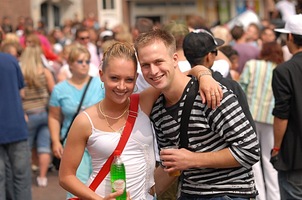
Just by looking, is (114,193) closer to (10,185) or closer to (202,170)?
(202,170)

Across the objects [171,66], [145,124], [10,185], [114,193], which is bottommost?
[10,185]

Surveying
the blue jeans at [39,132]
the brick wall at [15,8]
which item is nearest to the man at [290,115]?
the blue jeans at [39,132]

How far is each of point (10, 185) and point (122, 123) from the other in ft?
12.4

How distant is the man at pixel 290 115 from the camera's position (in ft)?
18.7

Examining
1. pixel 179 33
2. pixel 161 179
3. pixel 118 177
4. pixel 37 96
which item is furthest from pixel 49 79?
pixel 118 177

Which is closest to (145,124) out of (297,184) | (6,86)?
(297,184)

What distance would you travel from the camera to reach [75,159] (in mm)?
4004

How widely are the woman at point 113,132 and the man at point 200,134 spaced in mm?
119

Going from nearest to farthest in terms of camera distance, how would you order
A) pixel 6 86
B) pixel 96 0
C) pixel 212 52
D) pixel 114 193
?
pixel 114 193
pixel 212 52
pixel 6 86
pixel 96 0

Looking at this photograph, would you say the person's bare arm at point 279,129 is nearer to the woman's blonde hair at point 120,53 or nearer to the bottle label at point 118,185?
the woman's blonde hair at point 120,53

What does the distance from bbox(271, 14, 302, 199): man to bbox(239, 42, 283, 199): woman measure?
2316 millimetres

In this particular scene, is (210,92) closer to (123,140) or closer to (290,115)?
(123,140)

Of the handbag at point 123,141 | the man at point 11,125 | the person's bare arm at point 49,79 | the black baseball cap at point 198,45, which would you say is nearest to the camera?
the handbag at point 123,141

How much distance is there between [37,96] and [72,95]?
2793 millimetres
